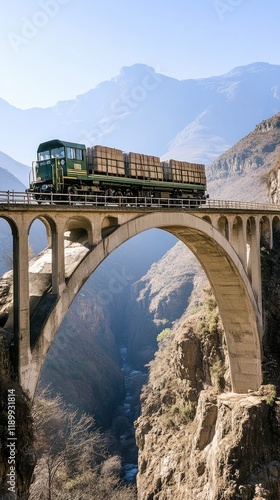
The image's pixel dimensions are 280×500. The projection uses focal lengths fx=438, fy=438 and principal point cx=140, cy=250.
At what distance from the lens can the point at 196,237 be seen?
2305 centimetres

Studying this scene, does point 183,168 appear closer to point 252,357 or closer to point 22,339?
point 252,357

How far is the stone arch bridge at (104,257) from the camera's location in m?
11.0

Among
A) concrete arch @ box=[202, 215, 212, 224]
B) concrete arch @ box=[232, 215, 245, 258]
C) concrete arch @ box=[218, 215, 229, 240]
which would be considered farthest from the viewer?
concrete arch @ box=[232, 215, 245, 258]

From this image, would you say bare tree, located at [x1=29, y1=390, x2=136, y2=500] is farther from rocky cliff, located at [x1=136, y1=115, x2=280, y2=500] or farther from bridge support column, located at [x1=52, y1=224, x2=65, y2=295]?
bridge support column, located at [x1=52, y1=224, x2=65, y2=295]

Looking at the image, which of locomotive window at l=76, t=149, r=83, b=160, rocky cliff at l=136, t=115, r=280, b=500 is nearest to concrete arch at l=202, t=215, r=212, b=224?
rocky cliff at l=136, t=115, r=280, b=500

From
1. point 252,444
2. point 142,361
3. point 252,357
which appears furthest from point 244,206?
point 142,361

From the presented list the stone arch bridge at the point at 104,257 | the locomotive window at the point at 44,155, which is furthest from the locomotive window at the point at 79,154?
the stone arch bridge at the point at 104,257

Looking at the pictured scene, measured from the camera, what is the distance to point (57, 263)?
12.2 m

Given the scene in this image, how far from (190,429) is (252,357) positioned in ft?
22.0

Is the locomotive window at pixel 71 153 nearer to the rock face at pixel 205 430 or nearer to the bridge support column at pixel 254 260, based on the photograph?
the bridge support column at pixel 254 260

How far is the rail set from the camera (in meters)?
11.5

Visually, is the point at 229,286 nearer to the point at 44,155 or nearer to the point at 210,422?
the point at 210,422

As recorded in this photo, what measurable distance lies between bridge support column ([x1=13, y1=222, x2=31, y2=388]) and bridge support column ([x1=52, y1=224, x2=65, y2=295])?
135 cm

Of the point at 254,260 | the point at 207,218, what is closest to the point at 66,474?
the point at 254,260
